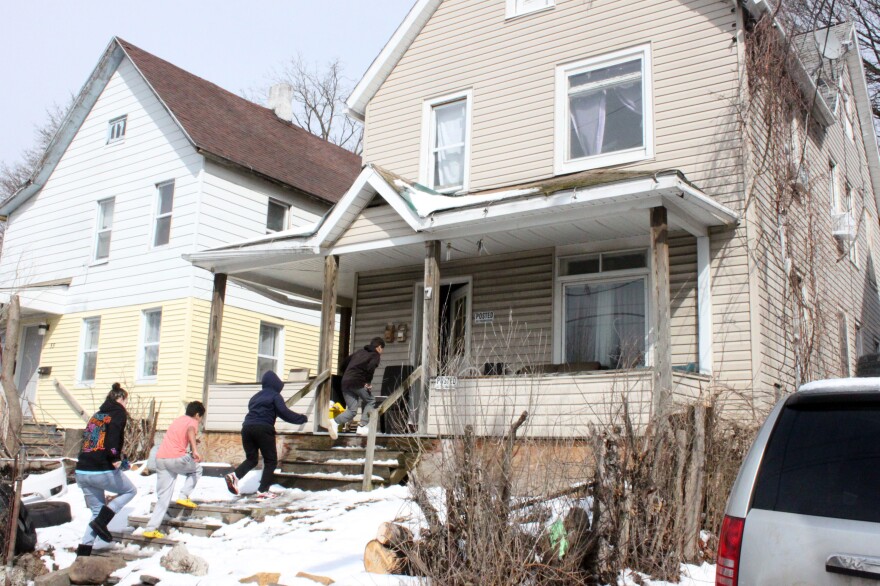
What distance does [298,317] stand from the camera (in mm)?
21031

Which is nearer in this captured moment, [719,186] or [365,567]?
[365,567]

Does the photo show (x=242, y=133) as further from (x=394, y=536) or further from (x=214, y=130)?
(x=394, y=536)

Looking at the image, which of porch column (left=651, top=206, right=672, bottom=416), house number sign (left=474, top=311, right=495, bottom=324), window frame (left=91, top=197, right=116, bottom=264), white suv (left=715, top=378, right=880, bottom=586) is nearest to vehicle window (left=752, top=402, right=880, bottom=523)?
white suv (left=715, top=378, right=880, bottom=586)

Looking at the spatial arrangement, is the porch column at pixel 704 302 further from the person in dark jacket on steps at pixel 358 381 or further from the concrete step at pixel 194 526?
the concrete step at pixel 194 526

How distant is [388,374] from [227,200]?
782 centimetres

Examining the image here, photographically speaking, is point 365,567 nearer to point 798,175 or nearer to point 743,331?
point 743,331

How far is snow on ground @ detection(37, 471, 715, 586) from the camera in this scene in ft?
23.2

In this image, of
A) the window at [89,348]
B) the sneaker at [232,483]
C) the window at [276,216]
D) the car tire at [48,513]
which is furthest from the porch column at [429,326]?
the window at [89,348]

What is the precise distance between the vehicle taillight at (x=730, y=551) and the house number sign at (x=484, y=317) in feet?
32.2

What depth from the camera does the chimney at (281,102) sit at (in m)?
25.3

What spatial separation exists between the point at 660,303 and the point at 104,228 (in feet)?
52.4

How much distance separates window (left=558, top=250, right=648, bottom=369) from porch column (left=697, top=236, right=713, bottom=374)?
0.86 meters

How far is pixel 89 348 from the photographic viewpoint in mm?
20188

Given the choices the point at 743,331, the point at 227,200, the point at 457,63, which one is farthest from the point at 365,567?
the point at 227,200
